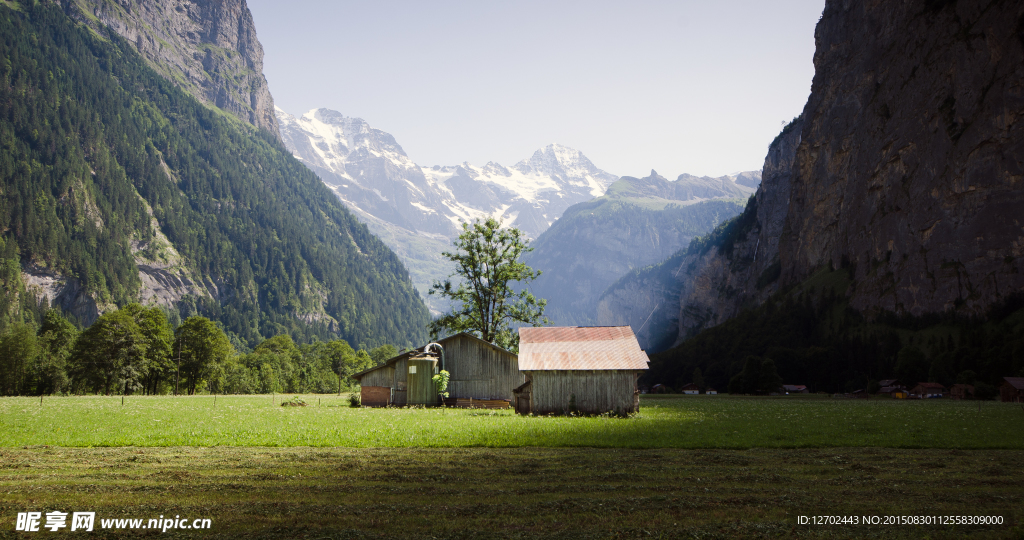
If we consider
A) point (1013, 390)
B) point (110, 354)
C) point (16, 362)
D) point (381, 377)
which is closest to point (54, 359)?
point (16, 362)

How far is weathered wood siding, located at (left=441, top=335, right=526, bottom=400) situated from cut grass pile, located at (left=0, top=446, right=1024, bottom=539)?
33.7 metres

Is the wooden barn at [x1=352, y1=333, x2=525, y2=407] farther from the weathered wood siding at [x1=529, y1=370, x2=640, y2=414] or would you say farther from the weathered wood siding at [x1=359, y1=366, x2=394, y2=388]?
the weathered wood siding at [x1=529, y1=370, x2=640, y2=414]

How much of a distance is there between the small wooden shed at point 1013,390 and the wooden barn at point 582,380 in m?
62.3

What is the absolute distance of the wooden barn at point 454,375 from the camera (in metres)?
51.6

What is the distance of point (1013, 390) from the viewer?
2859 inches

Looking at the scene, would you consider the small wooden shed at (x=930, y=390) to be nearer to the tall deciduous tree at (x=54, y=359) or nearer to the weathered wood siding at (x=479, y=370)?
the weathered wood siding at (x=479, y=370)

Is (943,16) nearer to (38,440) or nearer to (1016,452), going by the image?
(1016,452)

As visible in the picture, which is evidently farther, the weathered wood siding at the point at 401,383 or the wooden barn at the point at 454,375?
the weathered wood siding at the point at 401,383

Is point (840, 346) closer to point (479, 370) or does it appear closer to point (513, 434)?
point (479, 370)

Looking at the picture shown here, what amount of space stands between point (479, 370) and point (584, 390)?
15.6 m

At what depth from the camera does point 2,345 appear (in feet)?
281

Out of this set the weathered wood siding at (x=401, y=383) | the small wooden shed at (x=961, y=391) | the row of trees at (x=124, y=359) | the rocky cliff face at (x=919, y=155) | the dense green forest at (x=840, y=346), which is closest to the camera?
the weathered wood siding at (x=401, y=383)

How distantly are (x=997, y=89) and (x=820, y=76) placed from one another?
243ft

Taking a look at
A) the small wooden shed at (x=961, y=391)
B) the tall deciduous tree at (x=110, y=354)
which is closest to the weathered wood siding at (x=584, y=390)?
the tall deciduous tree at (x=110, y=354)
